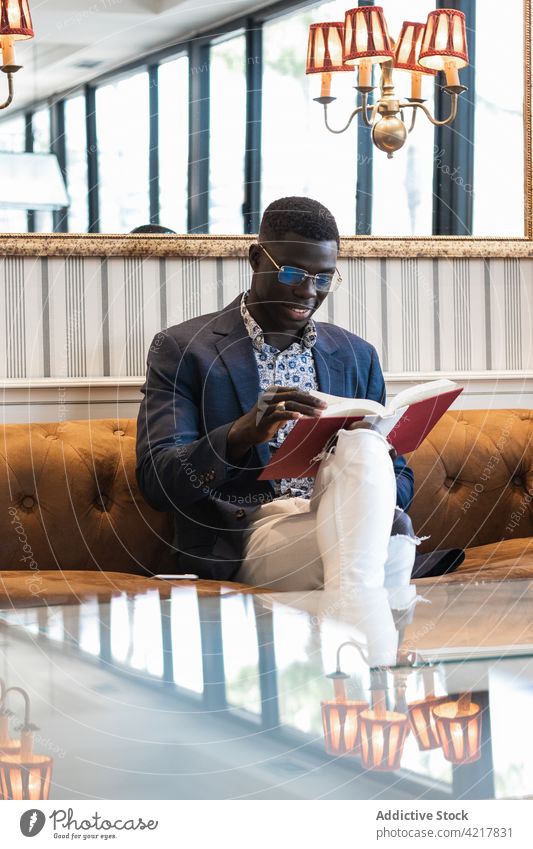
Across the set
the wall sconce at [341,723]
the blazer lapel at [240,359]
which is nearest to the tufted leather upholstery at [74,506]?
the blazer lapel at [240,359]

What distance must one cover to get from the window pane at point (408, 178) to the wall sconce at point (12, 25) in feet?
2.67

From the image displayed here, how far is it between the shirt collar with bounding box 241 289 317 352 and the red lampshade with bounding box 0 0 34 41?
0.67 m

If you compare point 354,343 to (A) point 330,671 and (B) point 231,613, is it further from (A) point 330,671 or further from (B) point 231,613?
(A) point 330,671

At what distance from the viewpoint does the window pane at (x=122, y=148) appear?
228 cm

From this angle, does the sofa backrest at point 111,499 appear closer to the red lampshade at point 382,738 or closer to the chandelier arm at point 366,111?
the chandelier arm at point 366,111

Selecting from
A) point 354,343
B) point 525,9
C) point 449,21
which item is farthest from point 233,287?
point 525,9

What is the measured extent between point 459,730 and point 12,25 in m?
1.72

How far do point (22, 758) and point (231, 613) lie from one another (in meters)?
0.57

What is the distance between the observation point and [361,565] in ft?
4.98

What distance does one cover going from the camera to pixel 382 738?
31.7 inches

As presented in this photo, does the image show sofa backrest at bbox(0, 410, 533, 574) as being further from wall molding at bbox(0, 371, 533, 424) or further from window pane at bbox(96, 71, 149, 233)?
window pane at bbox(96, 71, 149, 233)

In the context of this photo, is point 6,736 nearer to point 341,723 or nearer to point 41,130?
point 341,723

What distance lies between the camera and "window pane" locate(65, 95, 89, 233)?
227 centimetres
